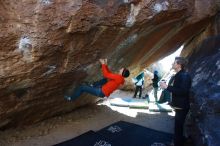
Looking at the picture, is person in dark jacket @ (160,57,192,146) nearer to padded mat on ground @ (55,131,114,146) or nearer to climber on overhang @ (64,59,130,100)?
climber on overhang @ (64,59,130,100)

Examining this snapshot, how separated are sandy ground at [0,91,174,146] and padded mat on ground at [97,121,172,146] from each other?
36 centimetres

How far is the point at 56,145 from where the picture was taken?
21.5 ft

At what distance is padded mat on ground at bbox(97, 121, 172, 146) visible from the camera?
6938mm

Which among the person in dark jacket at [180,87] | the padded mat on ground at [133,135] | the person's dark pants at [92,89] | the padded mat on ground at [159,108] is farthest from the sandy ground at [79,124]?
the person in dark jacket at [180,87]

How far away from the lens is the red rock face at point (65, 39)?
17.3ft

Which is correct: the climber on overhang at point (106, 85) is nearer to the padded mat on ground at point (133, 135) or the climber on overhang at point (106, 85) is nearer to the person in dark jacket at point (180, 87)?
the padded mat on ground at point (133, 135)

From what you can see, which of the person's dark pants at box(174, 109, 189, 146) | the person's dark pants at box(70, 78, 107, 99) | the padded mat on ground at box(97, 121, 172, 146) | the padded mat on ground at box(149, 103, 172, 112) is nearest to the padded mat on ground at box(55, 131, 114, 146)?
the padded mat on ground at box(97, 121, 172, 146)

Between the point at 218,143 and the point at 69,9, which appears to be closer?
the point at 218,143

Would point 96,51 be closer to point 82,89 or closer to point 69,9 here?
point 82,89

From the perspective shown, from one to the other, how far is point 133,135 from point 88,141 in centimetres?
116

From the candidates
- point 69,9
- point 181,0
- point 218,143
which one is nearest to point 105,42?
point 69,9

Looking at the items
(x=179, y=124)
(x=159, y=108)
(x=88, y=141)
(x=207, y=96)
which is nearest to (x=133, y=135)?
(x=88, y=141)

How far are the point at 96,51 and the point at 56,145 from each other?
2077mm

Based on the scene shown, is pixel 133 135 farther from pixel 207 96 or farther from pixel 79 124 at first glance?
pixel 207 96
